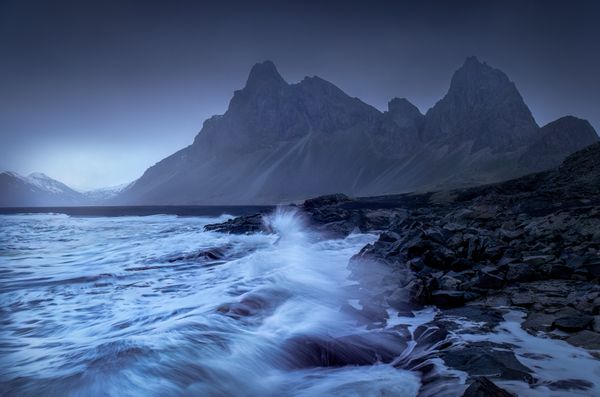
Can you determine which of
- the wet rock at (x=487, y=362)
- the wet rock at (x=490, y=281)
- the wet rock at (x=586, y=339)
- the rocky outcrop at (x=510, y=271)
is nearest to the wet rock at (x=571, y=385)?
the wet rock at (x=487, y=362)

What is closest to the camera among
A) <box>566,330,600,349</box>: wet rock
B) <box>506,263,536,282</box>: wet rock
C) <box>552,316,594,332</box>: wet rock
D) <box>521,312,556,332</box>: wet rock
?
<box>566,330,600,349</box>: wet rock

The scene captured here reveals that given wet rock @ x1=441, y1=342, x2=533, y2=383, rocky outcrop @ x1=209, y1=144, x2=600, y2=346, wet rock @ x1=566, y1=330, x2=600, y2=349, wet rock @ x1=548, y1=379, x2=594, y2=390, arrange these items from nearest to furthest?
wet rock @ x1=548, y1=379, x2=594, y2=390
wet rock @ x1=441, y1=342, x2=533, y2=383
wet rock @ x1=566, y1=330, x2=600, y2=349
rocky outcrop @ x1=209, y1=144, x2=600, y2=346

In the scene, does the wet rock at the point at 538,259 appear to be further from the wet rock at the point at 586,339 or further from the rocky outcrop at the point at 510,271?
the wet rock at the point at 586,339

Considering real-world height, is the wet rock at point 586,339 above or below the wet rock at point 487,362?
above

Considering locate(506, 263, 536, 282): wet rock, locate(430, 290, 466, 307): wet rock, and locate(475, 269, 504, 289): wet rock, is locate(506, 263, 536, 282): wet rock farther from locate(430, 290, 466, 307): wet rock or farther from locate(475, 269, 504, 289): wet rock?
locate(430, 290, 466, 307): wet rock

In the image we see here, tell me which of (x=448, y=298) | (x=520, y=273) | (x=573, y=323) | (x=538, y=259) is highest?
(x=538, y=259)

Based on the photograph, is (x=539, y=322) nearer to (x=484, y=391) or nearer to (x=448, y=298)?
(x=448, y=298)

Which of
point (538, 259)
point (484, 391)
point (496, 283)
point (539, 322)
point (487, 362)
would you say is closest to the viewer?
point (484, 391)

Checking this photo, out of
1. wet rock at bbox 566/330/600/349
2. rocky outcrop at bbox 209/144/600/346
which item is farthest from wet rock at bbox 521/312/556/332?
wet rock at bbox 566/330/600/349

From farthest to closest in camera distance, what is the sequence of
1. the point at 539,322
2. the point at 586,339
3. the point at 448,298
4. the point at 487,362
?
the point at 448,298 → the point at 539,322 → the point at 586,339 → the point at 487,362

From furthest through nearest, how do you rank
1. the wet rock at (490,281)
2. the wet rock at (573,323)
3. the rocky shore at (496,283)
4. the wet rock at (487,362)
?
the wet rock at (490,281) → the wet rock at (573,323) → the rocky shore at (496,283) → the wet rock at (487,362)

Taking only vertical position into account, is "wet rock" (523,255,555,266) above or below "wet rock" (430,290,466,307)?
above

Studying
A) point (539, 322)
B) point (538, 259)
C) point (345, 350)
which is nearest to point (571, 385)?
point (539, 322)

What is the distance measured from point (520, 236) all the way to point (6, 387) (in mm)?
16805
